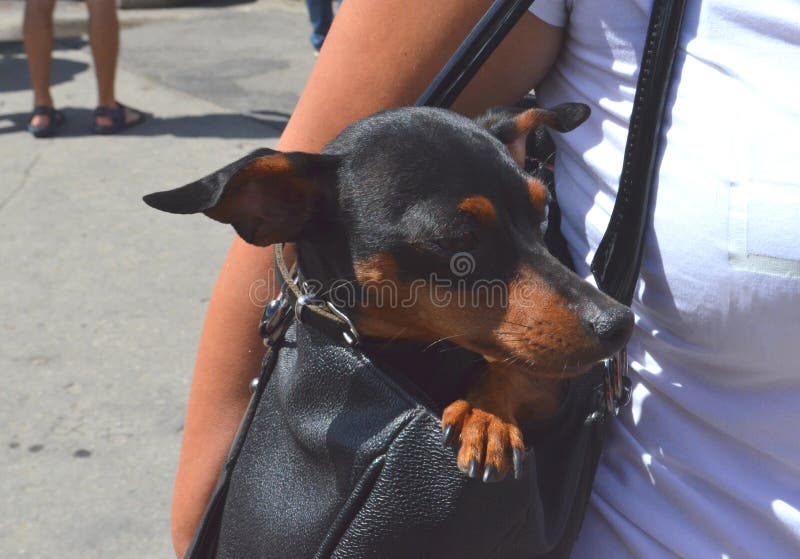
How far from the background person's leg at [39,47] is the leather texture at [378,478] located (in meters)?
5.31

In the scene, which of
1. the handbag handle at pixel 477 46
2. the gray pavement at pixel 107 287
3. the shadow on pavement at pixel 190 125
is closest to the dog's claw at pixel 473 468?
the handbag handle at pixel 477 46

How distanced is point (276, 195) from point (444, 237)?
0.75ft

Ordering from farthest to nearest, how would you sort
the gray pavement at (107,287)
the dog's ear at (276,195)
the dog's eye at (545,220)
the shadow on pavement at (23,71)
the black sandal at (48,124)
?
1. the shadow on pavement at (23,71)
2. the black sandal at (48,124)
3. the gray pavement at (107,287)
4. the dog's eye at (545,220)
5. the dog's ear at (276,195)

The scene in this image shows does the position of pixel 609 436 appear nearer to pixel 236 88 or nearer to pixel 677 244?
pixel 677 244

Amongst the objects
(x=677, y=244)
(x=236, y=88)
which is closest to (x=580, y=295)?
(x=677, y=244)

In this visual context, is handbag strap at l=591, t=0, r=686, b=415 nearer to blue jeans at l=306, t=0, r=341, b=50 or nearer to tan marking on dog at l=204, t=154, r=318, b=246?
tan marking on dog at l=204, t=154, r=318, b=246

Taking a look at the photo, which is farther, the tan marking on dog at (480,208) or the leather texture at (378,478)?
the tan marking on dog at (480,208)

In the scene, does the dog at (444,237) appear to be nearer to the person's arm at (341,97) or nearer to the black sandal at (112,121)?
the person's arm at (341,97)

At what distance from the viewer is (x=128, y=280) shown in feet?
14.2

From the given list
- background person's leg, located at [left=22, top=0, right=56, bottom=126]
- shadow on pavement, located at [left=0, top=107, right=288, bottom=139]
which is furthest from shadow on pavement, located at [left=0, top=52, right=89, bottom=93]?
background person's leg, located at [left=22, top=0, right=56, bottom=126]

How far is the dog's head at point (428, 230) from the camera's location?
130 cm

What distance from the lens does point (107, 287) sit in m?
4.27

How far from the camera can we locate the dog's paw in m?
1.18

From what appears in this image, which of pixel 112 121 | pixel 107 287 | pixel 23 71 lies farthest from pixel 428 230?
pixel 23 71
